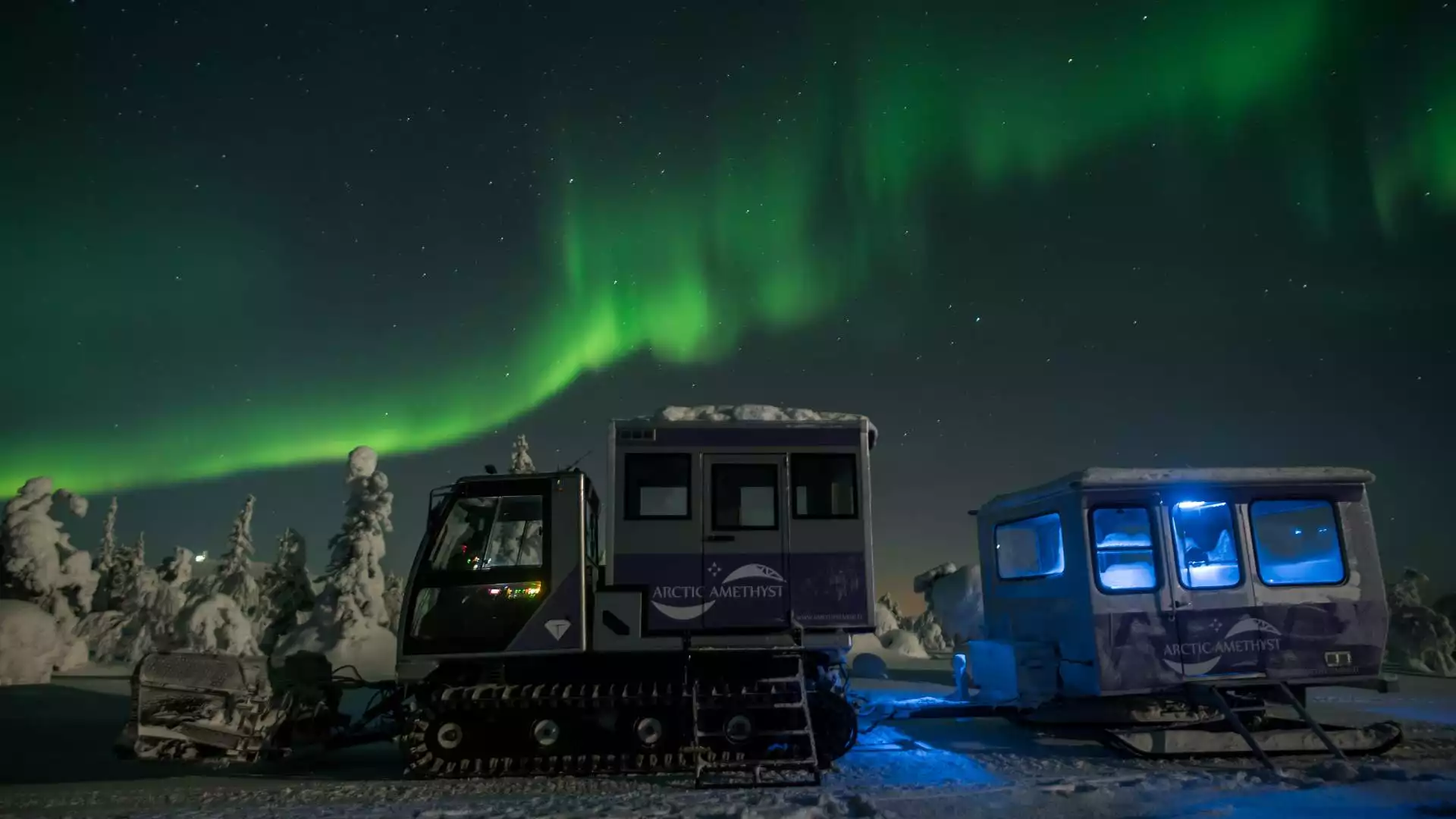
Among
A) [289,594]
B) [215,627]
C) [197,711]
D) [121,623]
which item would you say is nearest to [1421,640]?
[197,711]

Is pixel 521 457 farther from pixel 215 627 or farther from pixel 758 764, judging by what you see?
pixel 758 764

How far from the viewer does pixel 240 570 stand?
44500mm

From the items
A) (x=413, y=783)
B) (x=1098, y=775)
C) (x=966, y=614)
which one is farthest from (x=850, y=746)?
(x=966, y=614)

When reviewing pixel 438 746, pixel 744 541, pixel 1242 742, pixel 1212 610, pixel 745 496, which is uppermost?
pixel 745 496

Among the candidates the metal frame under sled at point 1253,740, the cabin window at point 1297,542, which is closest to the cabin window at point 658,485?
the metal frame under sled at point 1253,740

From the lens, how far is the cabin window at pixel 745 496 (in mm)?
9594

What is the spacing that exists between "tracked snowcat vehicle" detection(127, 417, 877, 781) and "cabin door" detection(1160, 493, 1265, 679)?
476 cm

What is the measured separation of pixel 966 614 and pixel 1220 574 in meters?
28.3

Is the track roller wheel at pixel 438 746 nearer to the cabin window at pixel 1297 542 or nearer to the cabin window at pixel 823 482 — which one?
the cabin window at pixel 823 482

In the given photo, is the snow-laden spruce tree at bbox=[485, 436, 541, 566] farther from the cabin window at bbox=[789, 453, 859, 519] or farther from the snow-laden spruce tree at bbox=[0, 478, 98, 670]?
the snow-laden spruce tree at bbox=[0, 478, 98, 670]

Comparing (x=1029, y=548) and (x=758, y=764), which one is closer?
(x=758, y=764)

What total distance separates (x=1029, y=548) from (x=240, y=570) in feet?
149

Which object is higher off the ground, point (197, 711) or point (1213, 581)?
point (1213, 581)

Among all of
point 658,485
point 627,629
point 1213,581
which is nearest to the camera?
point 627,629
